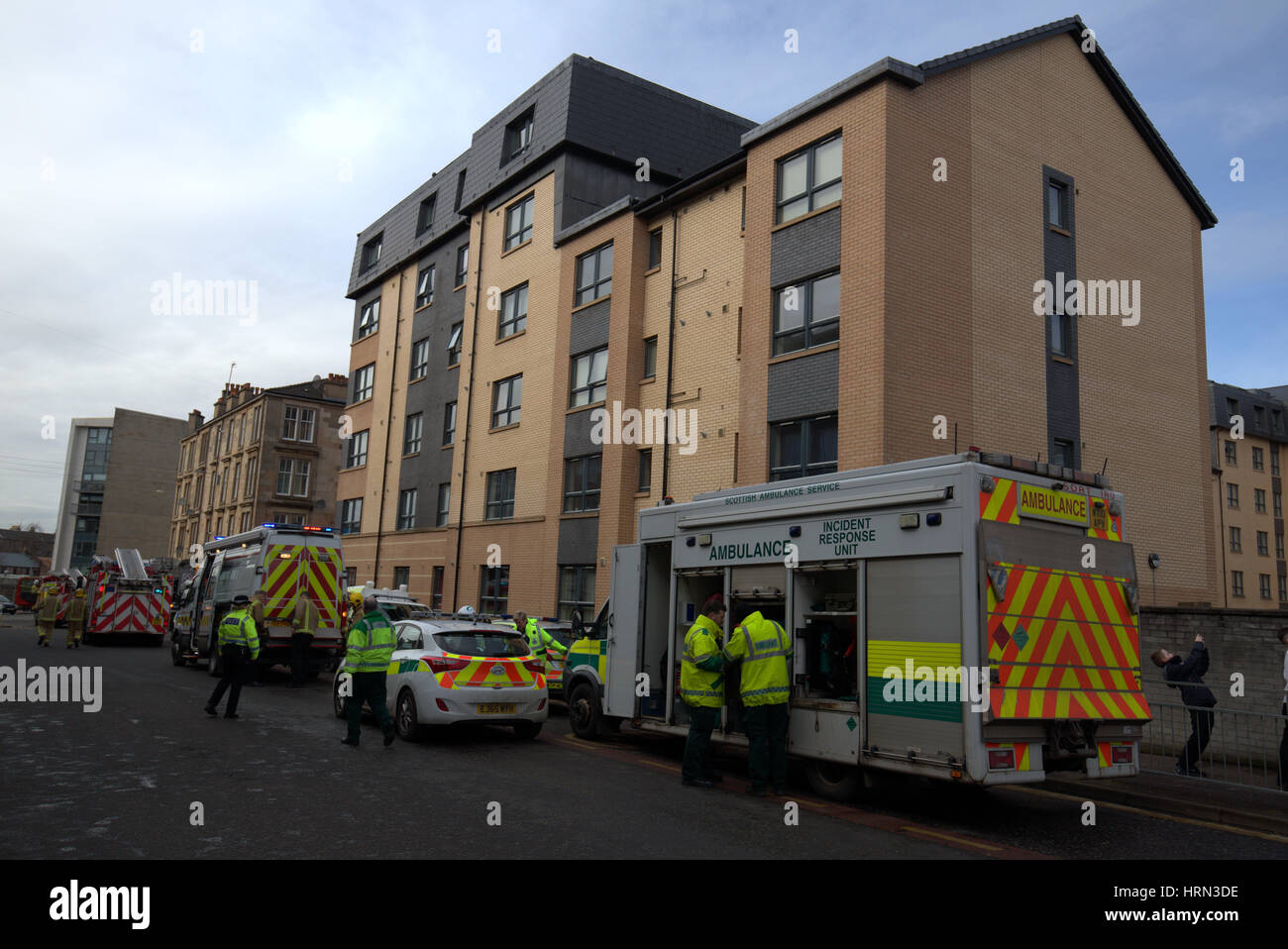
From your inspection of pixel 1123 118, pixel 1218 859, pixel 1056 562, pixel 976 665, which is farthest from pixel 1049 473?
pixel 1123 118

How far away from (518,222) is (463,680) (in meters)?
20.5

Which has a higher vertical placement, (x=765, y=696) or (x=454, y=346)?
(x=454, y=346)

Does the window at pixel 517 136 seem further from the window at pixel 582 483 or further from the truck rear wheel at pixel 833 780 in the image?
the truck rear wheel at pixel 833 780

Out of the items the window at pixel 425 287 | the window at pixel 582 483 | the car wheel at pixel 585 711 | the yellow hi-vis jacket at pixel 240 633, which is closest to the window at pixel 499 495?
the window at pixel 582 483

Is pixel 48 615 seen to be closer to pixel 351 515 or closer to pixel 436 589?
pixel 436 589

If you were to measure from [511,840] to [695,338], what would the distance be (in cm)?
1615

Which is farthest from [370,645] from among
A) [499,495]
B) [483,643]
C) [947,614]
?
[499,495]

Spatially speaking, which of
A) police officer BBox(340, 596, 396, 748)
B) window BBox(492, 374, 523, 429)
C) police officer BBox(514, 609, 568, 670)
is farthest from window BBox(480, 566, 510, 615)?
police officer BBox(340, 596, 396, 748)

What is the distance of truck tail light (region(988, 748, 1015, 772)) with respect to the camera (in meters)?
7.38

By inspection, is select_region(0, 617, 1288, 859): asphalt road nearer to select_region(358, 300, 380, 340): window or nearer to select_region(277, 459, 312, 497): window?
select_region(358, 300, 380, 340): window

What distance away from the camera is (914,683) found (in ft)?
26.0

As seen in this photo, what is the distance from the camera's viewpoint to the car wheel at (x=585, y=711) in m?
12.1
